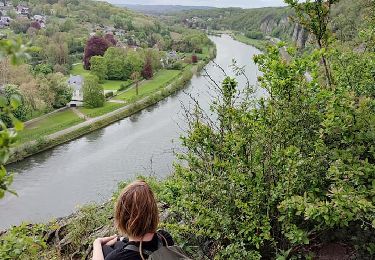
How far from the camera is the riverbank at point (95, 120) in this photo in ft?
90.9

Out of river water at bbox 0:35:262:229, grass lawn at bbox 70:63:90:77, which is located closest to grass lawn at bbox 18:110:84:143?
river water at bbox 0:35:262:229

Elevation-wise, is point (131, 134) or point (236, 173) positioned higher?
point (236, 173)

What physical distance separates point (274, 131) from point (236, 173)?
1.66 ft

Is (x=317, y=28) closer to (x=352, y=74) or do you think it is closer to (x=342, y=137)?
(x=352, y=74)

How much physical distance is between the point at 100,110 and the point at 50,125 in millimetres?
6052

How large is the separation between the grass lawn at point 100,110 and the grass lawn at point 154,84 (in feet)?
7.75

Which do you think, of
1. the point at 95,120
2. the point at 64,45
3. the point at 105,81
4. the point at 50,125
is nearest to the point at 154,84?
the point at 105,81

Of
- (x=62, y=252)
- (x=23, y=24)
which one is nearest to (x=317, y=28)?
(x=62, y=252)

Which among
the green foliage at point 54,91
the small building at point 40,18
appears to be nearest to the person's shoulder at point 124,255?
the green foliage at point 54,91

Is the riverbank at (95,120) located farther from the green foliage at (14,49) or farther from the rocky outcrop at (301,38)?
the green foliage at (14,49)

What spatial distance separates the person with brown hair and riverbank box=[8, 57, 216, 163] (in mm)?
21783

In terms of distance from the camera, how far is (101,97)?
135 ft

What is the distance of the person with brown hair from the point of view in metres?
2.42

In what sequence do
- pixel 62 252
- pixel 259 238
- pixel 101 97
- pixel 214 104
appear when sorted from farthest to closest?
pixel 101 97 < pixel 62 252 < pixel 214 104 < pixel 259 238
